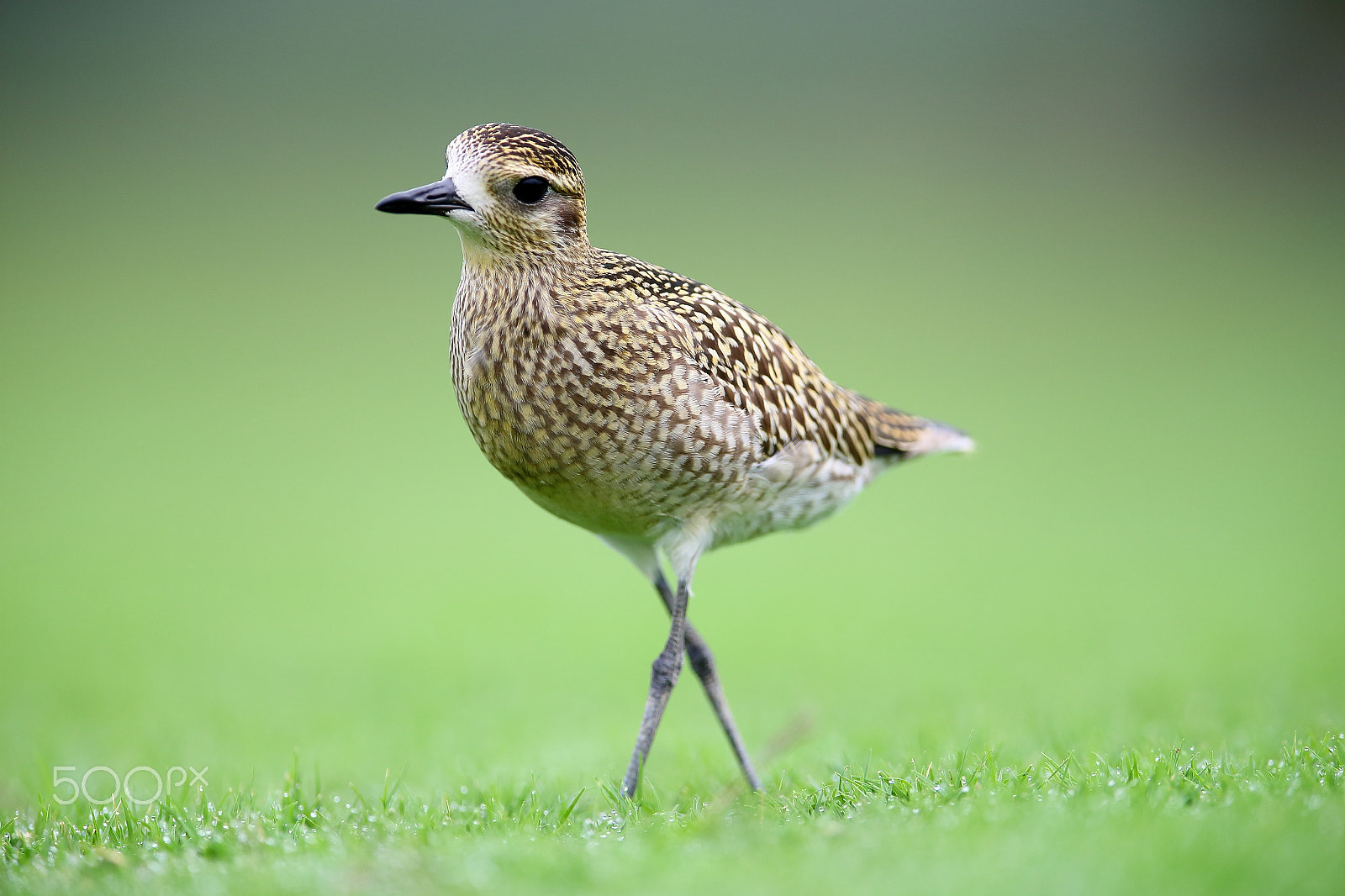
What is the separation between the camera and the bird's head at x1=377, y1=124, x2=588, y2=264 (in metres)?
5.07

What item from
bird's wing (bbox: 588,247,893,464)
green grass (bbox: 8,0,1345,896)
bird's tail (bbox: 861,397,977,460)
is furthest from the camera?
bird's tail (bbox: 861,397,977,460)

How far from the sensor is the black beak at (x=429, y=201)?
4918mm

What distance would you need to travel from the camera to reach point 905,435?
677cm

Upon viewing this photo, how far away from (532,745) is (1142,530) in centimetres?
964

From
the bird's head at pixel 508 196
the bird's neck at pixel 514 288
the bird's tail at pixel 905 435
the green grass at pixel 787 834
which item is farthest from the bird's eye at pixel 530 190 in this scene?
the green grass at pixel 787 834

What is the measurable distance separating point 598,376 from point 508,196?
0.79m

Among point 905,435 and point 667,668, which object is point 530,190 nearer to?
point 667,668

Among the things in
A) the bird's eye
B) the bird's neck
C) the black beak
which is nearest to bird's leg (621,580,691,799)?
the bird's neck

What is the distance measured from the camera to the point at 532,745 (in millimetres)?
8133

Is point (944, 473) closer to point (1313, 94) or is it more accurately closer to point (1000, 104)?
point (1000, 104)

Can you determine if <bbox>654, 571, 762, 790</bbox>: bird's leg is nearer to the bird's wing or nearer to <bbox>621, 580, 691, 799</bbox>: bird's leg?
<bbox>621, 580, 691, 799</bbox>: bird's leg

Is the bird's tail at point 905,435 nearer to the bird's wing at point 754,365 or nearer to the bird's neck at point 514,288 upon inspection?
the bird's wing at point 754,365

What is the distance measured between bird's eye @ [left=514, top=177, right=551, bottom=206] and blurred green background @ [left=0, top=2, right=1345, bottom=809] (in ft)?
9.33

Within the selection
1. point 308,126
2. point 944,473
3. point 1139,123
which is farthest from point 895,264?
point 308,126
